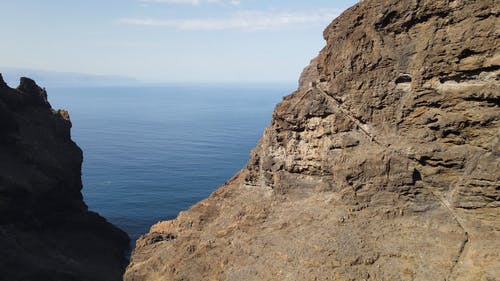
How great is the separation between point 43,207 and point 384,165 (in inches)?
1575

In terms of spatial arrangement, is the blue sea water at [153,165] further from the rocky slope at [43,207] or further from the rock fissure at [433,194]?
the rock fissure at [433,194]

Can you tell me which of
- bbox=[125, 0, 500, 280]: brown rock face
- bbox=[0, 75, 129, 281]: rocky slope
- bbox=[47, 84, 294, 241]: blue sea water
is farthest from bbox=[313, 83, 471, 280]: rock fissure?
bbox=[47, 84, 294, 241]: blue sea water

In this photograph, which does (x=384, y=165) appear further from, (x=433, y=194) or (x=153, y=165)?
(x=153, y=165)

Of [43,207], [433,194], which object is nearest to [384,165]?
[433,194]

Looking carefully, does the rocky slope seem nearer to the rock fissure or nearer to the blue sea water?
the blue sea water

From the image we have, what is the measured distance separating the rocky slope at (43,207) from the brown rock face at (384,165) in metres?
14.6

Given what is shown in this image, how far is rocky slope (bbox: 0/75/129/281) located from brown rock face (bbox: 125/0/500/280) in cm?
1464

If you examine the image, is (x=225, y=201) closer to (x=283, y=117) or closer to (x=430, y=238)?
(x=283, y=117)

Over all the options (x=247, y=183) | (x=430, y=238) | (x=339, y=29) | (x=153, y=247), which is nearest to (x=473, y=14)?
(x=339, y=29)

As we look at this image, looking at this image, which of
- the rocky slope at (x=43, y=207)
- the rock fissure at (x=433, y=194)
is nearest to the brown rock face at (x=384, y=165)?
the rock fissure at (x=433, y=194)

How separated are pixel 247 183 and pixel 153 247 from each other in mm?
10094

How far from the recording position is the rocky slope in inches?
1690

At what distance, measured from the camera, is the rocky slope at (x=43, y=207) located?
42938 millimetres

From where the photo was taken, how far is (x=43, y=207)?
50781 millimetres
